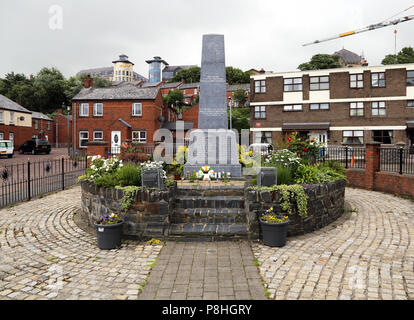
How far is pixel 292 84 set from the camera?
106 ft

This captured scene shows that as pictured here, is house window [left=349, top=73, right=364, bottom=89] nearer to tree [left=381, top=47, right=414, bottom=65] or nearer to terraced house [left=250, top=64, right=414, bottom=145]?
terraced house [left=250, top=64, right=414, bottom=145]

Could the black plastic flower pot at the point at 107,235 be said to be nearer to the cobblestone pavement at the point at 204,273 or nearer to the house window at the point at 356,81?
the cobblestone pavement at the point at 204,273

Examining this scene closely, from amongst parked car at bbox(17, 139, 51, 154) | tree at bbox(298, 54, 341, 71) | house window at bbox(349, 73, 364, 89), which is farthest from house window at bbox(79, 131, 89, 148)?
tree at bbox(298, 54, 341, 71)

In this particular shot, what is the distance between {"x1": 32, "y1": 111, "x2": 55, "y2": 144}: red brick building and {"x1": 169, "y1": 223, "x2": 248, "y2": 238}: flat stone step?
4948cm

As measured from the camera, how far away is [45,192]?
12.3 m

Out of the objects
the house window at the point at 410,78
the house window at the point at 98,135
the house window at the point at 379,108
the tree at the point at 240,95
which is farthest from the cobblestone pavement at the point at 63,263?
the tree at the point at 240,95

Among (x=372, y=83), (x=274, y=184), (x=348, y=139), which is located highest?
(x=372, y=83)

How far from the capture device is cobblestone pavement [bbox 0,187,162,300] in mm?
4246

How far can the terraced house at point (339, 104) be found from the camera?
29.2 meters

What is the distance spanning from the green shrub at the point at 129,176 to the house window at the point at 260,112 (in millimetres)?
27864

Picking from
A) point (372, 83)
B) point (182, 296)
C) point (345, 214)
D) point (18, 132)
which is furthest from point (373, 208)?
point (18, 132)

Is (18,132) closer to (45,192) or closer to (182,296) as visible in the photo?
(45,192)

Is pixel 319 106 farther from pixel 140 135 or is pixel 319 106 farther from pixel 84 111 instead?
pixel 84 111
